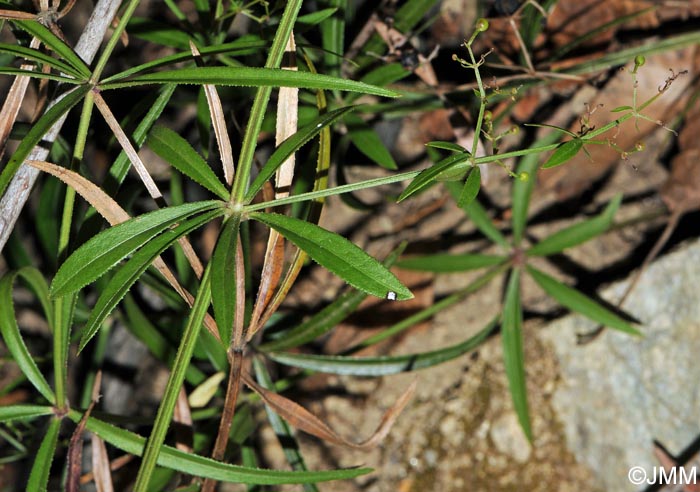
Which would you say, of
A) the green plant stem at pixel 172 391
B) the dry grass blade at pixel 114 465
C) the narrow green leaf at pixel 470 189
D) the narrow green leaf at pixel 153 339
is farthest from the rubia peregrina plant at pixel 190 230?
the narrow green leaf at pixel 153 339

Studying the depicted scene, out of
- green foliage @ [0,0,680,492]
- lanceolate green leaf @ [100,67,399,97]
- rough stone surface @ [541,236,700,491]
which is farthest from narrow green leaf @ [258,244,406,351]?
rough stone surface @ [541,236,700,491]

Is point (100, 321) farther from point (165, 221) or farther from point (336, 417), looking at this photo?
point (336, 417)

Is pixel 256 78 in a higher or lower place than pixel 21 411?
higher

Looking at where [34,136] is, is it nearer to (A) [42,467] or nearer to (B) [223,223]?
(B) [223,223]

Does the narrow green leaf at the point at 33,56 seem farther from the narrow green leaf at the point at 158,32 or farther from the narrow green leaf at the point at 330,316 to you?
the narrow green leaf at the point at 330,316

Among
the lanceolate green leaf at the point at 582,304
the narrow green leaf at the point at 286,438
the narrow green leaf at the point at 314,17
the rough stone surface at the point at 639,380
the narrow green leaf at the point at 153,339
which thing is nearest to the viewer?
the narrow green leaf at the point at 314,17

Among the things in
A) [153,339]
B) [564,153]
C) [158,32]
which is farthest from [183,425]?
[564,153]
